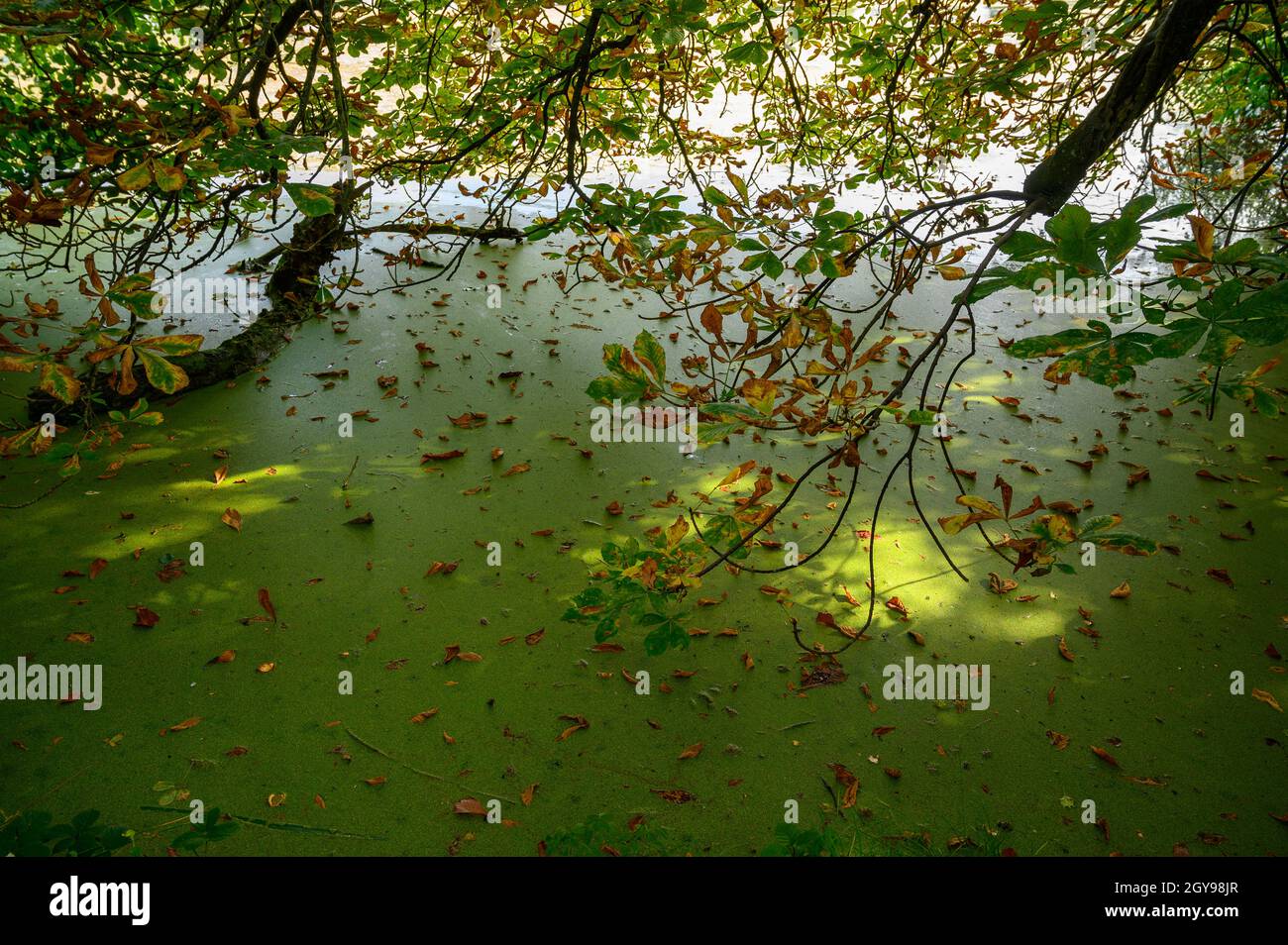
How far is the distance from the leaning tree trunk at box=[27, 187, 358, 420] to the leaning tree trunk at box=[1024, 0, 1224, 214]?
8.62 feet

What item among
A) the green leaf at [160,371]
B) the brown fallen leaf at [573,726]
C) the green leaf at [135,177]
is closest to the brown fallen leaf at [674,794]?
the brown fallen leaf at [573,726]

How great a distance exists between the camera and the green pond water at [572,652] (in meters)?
1.62

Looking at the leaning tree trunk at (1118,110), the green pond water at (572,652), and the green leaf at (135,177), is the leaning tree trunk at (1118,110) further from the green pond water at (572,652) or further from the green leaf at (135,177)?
the green leaf at (135,177)

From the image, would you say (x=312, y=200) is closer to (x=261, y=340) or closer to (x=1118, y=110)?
(x=1118, y=110)

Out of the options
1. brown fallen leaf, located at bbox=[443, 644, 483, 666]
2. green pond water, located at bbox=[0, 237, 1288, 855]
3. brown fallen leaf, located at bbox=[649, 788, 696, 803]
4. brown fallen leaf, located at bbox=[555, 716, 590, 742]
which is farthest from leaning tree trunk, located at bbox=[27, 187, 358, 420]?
brown fallen leaf, located at bbox=[649, 788, 696, 803]

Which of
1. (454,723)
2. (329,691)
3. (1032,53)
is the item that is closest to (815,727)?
(454,723)

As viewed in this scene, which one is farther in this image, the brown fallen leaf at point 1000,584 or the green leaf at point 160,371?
the brown fallen leaf at point 1000,584

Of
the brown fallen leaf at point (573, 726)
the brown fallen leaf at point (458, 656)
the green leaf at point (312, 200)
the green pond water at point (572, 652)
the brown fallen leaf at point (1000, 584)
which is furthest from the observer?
the brown fallen leaf at point (1000, 584)

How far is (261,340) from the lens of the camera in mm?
3570

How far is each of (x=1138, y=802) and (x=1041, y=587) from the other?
2.70 feet

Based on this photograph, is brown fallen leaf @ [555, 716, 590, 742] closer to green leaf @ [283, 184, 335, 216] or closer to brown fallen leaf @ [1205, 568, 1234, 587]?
green leaf @ [283, 184, 335, 216]

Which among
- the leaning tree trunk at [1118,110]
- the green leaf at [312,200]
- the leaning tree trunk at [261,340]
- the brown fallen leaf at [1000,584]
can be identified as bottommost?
the brown fallen leaf at [1000,584]

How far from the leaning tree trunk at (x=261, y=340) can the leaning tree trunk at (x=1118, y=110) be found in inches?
103

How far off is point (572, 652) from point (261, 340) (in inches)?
101
